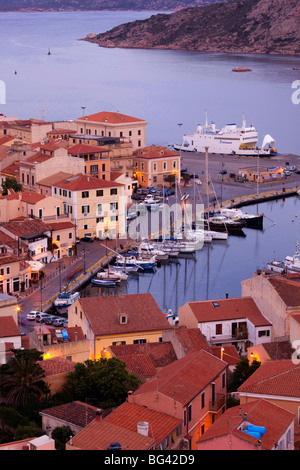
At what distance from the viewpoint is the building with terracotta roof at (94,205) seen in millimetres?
24188

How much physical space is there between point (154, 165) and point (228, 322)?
55.6ft

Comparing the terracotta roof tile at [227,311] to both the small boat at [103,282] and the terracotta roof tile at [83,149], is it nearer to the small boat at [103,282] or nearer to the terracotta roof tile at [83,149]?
the small boat at [103,282]

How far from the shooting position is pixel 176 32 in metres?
123

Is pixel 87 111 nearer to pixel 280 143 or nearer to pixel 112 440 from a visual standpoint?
pixel 280 143

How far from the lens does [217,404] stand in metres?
10.3

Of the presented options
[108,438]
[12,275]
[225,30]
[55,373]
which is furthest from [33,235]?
[225,30]

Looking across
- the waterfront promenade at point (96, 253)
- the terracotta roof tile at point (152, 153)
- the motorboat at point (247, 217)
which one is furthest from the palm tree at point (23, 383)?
the terracotta roof tile at point (152, 153)

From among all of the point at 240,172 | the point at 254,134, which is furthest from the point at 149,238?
the point at 254,134

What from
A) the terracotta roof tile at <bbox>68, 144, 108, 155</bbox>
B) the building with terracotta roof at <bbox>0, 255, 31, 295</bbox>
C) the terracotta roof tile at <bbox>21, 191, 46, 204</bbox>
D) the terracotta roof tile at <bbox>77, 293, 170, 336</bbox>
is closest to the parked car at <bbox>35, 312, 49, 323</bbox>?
the building with terracotta roof at <bbox>0, 255, 31, 295</bbox>

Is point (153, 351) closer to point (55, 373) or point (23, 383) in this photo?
point (55, 373)

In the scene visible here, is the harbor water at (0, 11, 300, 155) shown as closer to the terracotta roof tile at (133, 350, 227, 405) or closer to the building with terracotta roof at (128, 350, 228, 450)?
the terracotta roof tile at (133, 350, 227, 405)

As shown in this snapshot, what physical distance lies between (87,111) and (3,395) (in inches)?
2131

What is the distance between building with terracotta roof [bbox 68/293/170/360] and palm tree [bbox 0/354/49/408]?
245 cm
